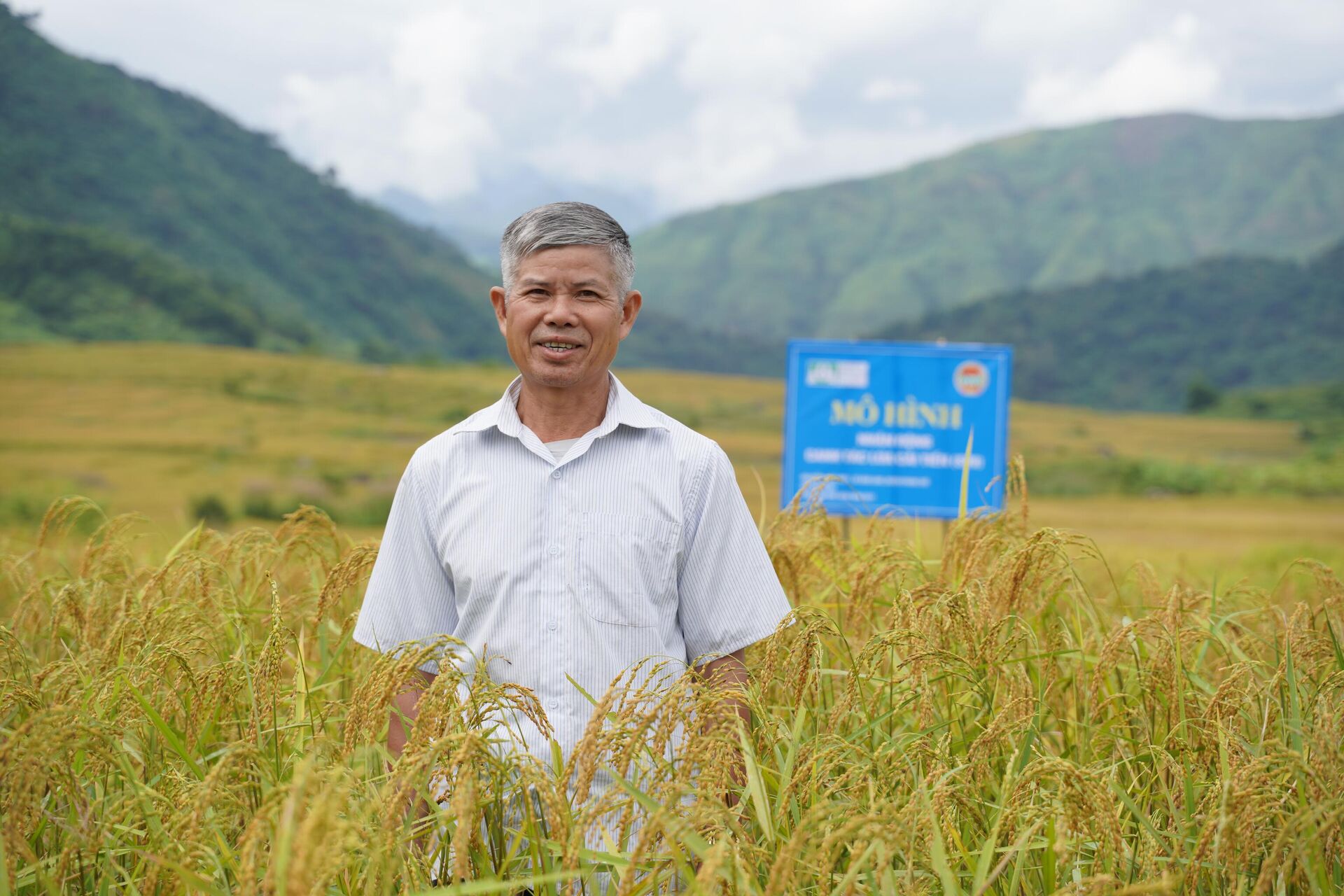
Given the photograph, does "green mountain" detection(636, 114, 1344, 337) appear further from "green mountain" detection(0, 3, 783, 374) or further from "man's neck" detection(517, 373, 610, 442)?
"man's neck" detection(517, 373, 610, 442)

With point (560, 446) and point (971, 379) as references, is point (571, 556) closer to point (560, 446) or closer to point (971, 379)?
point (560, 446)

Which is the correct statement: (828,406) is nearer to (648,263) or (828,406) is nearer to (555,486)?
(555,486)

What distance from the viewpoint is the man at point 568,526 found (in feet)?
5.99

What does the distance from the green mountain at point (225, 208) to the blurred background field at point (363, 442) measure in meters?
19.4

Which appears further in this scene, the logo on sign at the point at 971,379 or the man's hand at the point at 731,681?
the logo on sign at the point at 971,379

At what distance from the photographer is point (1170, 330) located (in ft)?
164

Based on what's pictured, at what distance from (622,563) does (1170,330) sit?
179 feet

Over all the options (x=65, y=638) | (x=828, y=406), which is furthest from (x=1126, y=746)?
(x=828, y=406)

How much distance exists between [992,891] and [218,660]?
199 cm

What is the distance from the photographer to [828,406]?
6703mm

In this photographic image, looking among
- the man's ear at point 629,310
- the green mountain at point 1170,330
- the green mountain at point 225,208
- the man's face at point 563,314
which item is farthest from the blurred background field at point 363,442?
the green mountain at point 225,208

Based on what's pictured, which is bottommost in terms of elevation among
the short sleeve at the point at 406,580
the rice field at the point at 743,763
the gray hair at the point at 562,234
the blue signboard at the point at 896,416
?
the rice field at the point at 743,763

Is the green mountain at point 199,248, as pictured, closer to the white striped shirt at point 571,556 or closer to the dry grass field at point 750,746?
the dry grass field at point 750,746

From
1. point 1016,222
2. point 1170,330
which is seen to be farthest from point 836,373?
point 1016,222
